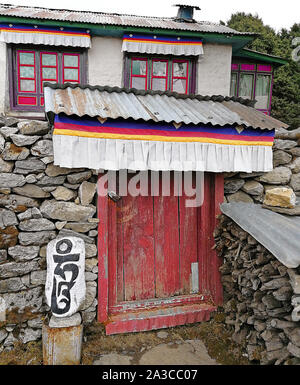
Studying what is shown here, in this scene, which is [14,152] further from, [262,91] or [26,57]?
[262,91]

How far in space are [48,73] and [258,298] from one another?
7.25 m

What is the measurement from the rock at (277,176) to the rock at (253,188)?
0.09 metres

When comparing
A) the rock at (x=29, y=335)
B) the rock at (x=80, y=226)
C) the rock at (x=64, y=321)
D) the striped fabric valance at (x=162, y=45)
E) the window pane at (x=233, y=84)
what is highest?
the striped fabric valance at (x=162, y=45)

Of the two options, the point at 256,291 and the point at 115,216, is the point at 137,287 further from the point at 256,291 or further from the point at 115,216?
the point at 256,291

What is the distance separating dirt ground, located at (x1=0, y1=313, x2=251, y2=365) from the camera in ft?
12.1

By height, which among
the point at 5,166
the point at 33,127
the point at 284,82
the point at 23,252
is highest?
the point at 284,82

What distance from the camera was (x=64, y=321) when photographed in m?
3.64

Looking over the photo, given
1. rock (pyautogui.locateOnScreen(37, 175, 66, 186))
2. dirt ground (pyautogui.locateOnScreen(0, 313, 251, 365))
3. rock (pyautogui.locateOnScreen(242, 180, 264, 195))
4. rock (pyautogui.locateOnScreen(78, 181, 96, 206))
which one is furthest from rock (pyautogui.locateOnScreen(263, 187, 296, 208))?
rock (pyautogui.locateOnScreen(37, 175, 66, 186))

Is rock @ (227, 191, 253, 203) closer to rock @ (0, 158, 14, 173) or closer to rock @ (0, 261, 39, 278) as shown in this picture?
rock @ (0, 261, 39, 278)

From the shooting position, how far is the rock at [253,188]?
463 centimetres

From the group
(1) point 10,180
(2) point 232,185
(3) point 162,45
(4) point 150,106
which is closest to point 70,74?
(3) point 162,45

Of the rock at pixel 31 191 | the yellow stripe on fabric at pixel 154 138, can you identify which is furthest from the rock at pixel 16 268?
the yellow stripe on fabric at pixel 154 138

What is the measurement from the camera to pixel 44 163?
389 centimetres

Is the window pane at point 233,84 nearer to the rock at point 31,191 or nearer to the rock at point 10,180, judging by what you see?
the rock at point 31,191
